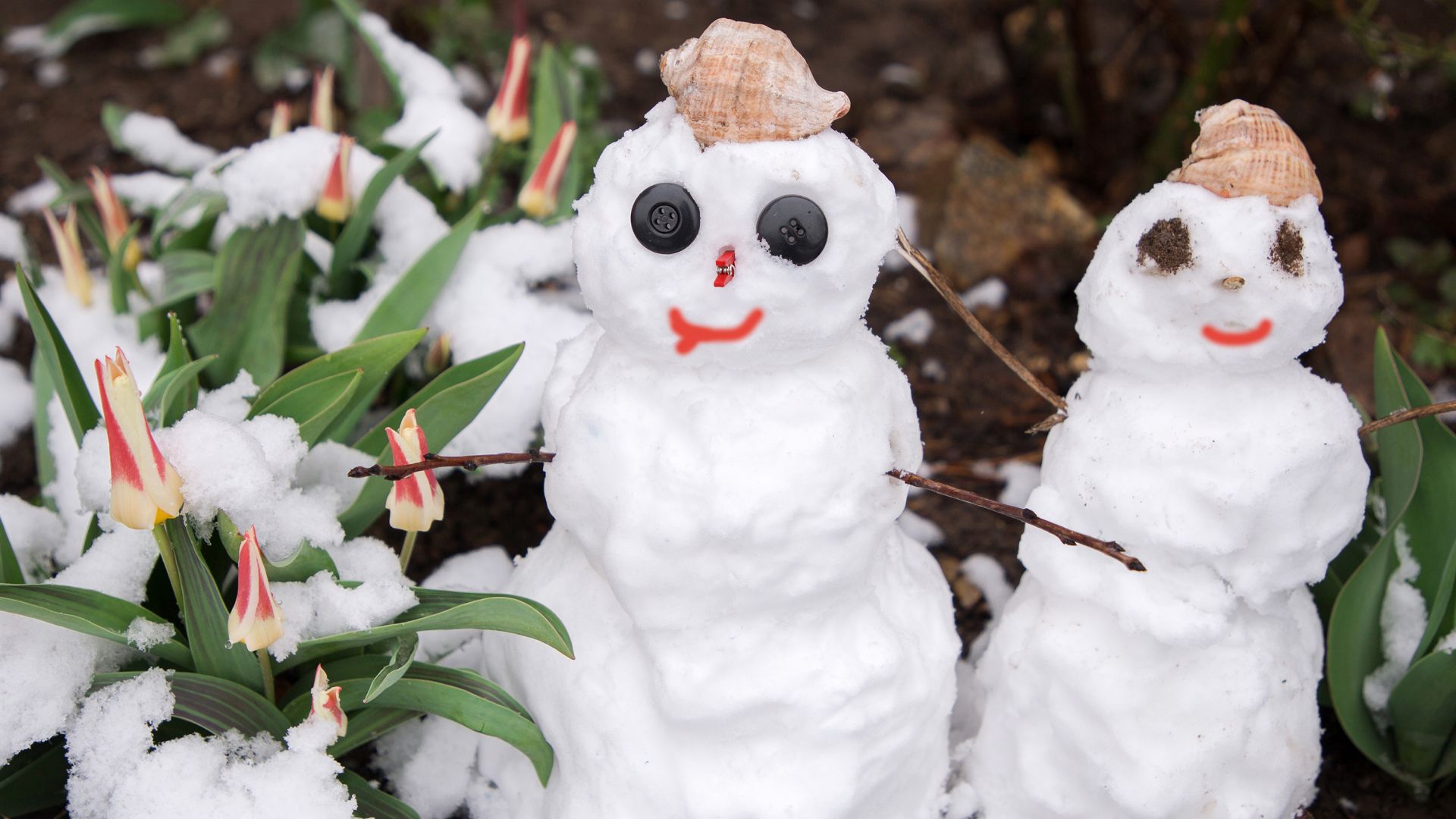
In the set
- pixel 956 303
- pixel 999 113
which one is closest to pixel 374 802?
pixel 956 303

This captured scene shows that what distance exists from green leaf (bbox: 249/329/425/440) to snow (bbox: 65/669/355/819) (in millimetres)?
417

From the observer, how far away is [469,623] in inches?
58.1

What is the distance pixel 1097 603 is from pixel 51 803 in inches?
54.2

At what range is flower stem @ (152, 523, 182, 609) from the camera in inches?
55.2

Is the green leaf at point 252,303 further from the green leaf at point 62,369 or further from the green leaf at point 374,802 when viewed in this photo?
the green leaf at point 374,802

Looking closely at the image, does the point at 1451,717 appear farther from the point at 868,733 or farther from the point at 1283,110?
the point at 1283,110

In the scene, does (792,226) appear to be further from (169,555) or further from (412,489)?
(169,555)

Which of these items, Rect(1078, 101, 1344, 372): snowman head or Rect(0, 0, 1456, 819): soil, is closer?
Rect(1078, 101, 1344, 372): snowman head

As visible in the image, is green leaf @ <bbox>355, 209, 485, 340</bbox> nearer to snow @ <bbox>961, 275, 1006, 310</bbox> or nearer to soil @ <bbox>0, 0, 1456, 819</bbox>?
soil @ <bbox>0, 0, 1456, 819</bbox>

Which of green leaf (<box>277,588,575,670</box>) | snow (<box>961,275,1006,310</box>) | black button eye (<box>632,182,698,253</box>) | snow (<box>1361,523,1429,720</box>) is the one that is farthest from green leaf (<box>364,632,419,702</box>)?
snow (<box>961,275,1006,310</box>)

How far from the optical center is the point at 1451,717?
5.46ft

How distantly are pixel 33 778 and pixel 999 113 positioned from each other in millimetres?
2864

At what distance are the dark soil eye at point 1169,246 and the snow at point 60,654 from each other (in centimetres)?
130

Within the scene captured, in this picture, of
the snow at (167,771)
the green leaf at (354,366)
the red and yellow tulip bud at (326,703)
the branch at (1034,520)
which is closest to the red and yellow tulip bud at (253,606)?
the red and yellow tulip bud at (326,703)
